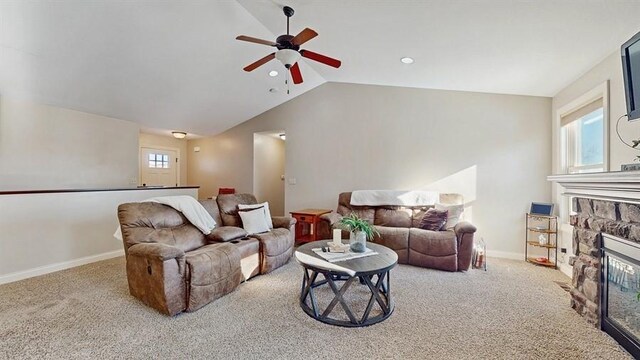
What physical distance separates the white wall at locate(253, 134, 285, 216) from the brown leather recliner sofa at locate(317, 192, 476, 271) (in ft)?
7.75

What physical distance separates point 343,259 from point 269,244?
4.05ft

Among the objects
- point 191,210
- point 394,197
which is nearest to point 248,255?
point 191,210

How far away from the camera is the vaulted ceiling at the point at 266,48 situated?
2.42 metres

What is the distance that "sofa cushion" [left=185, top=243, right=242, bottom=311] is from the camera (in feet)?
8.02

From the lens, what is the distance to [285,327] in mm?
2203

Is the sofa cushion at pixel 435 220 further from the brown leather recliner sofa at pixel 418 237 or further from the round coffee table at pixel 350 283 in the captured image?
the round coffee table at pixel 350 283

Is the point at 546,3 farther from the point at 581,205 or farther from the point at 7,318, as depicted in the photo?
the point at 7,318

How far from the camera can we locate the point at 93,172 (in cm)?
454

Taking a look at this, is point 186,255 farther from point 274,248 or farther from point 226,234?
point 274,248

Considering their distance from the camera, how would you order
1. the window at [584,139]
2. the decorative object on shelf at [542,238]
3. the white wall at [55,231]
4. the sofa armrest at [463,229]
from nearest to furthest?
Answer: the window at [584,139] < the white wall at [55,231] < the sofa armrest at [463,229] < the decorative object on shelf at [542,238]

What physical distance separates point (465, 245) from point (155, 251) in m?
3.50

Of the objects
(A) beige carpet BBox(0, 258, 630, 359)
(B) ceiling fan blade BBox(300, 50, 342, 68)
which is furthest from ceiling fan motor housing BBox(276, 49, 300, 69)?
(A) beige carpet BBox(0, 258, 630, 359)

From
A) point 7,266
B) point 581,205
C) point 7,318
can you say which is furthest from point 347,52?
point 7,266

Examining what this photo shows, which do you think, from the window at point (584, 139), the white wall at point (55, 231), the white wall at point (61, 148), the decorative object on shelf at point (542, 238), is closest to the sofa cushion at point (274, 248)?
the white wall at point (55, 231)
